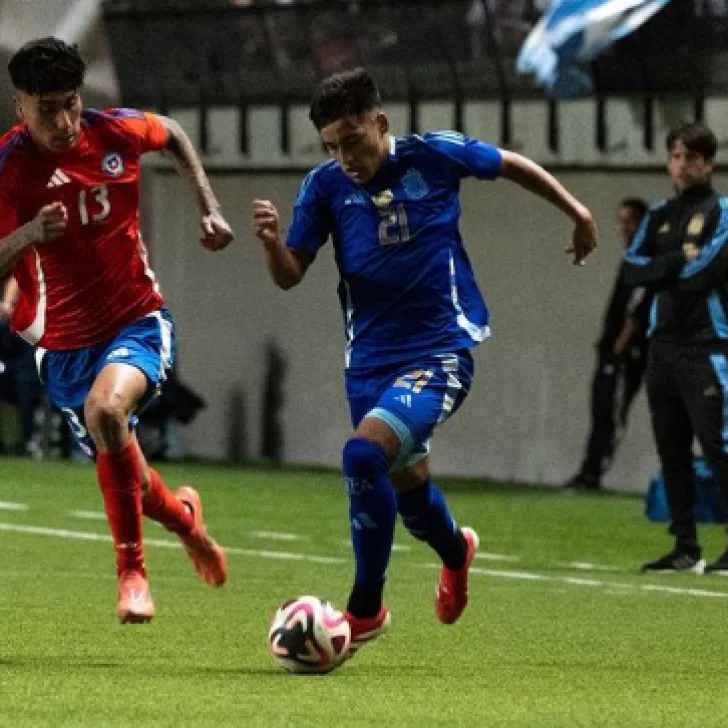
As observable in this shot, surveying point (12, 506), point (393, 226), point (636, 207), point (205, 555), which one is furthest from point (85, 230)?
point (636, 207)

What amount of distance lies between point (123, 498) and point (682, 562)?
488 cm

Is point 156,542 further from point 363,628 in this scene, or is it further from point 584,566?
point 363,628

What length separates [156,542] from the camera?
51.8ft

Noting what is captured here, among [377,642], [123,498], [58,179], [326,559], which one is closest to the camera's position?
[123,498]

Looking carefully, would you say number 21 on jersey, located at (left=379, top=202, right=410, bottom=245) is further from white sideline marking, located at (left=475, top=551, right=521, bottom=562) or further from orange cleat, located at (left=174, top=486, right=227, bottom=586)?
white sideline marking, located at (left=475, top=551, right=521, bottom=562)

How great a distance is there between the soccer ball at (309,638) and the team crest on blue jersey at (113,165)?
1991 mm

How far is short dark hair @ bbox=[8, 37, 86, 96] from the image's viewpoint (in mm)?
9406

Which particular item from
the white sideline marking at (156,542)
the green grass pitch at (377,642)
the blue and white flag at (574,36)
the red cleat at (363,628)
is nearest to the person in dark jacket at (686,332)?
the green grass pitch at (377,642)

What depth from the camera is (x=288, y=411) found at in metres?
25.0

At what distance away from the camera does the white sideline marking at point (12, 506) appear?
1805 cm

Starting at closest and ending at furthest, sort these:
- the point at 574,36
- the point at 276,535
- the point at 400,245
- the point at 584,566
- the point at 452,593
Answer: the point at 400,245 < the point at 452,593 < the point at 584,566 < the point at 276,535 < the point at 574,36

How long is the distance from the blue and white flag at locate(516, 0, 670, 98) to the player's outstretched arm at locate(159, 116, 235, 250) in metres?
10.7

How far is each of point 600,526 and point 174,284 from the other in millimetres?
9190

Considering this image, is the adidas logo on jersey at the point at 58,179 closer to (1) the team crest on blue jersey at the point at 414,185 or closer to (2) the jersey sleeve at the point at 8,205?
(2) the jersey sleeve at the point at 8,205
